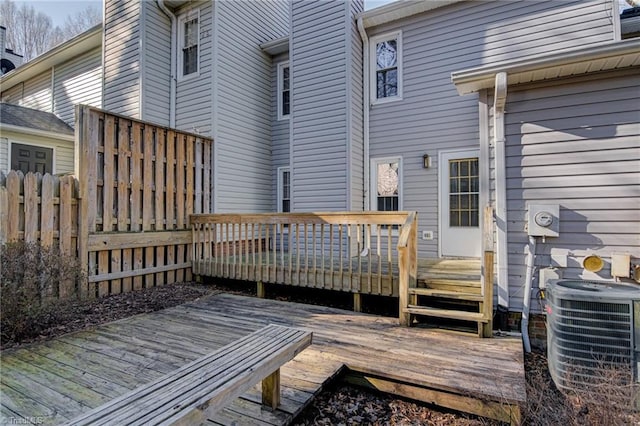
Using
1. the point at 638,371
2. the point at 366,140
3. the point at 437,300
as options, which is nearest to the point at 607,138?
the point at 638,371

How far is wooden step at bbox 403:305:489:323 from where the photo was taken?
11.5ft

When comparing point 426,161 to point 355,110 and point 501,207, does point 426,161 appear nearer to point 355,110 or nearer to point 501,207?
point 355,110

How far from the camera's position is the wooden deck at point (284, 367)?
2295 mm

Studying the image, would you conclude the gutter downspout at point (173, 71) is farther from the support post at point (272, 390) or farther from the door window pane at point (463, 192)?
the support post at point (272, 390)

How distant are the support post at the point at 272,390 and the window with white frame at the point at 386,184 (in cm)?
503

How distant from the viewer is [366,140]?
713 centimetres

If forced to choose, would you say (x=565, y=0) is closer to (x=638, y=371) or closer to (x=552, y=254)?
(x=552, y=254)

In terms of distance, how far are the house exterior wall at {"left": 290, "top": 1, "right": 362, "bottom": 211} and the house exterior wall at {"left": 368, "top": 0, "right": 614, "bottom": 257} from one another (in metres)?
0.72

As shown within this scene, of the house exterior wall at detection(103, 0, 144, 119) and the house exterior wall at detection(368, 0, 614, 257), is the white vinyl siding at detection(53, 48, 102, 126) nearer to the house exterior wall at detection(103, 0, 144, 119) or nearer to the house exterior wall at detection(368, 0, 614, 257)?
the house exterior wall at detection(103, 0, 144, 119)

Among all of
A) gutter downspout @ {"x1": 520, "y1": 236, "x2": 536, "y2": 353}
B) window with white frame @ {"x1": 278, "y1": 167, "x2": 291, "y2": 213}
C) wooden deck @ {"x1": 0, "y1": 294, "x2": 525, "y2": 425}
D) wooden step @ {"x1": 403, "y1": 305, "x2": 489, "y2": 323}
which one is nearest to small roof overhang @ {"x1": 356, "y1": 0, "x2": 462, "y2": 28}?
window with white frame @ {"x1": 278, "y1": 167, "x2": 291, "y2": 213}

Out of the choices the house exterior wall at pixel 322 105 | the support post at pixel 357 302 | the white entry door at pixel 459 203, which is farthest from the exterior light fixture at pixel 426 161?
the support post at pixel 357 302

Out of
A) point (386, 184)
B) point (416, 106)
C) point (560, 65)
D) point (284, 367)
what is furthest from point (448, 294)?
point (416, 106)

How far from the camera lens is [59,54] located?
32.9 ft

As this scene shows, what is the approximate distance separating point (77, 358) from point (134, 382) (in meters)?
0.87
